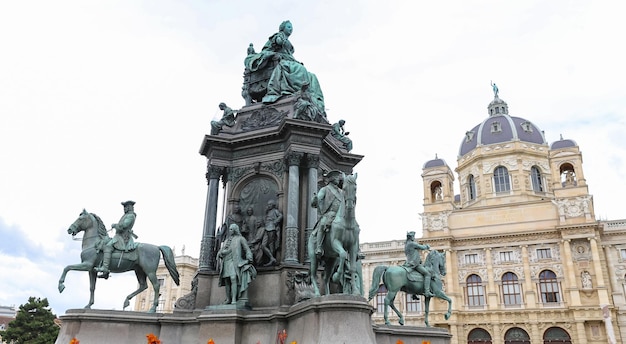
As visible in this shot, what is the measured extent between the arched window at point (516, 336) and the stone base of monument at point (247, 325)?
152ft

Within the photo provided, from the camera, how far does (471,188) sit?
2640 inches

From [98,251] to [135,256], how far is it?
0.84m

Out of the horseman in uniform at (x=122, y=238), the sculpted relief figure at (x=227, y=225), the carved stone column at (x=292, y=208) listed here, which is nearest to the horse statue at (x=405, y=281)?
the carved stone column at (x=292, y=208)

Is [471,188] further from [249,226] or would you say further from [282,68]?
[249,226]

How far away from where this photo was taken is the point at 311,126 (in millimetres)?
12000

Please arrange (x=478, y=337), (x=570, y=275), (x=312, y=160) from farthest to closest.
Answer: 1. (x=478, y=337)
2. (x=570, y=275)
3. (x=312, y=160)

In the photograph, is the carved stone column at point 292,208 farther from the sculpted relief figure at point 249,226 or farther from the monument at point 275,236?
the sculpted relief figure at point 249,226

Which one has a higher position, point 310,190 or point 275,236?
point 310,190

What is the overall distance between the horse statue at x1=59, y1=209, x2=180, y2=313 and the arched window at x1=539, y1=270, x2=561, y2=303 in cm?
5018

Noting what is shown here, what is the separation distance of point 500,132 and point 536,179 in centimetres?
827

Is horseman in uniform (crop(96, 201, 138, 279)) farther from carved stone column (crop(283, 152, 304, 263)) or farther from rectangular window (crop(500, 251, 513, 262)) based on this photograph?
rectangular window (crop(500, 251, 513, 262))

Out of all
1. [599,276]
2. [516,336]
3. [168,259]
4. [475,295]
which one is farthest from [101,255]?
[599,276]

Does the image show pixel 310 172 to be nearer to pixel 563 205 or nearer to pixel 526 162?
pixel 563 205

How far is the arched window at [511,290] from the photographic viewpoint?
53.2 meters
